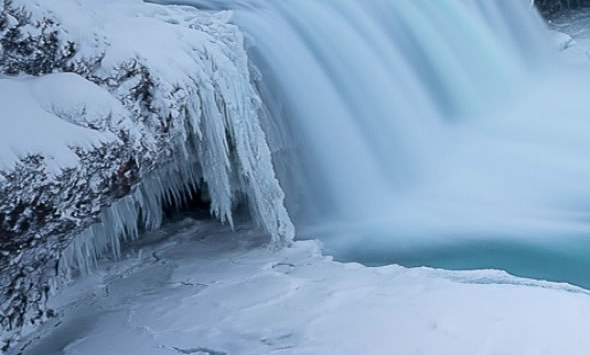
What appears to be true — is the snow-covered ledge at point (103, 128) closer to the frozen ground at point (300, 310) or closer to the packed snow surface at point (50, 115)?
the packed snow surface at point (50, 115)

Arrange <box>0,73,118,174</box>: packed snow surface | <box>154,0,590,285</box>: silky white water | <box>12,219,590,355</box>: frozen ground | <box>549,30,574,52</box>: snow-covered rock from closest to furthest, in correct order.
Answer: <box>0,73,118,174</box>: packed snow surface
<box>12,219,590,355</box>: frozen ground
<box>154,0,590,285</box>: silky white water
<box>549,30,574,52</box>: snow-covered rock

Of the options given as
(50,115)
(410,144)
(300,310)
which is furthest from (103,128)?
(410,144)

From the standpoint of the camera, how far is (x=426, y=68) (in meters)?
5.32

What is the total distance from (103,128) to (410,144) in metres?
2.56

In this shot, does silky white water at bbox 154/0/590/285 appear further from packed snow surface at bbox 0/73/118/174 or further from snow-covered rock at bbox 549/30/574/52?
snow-covered rock at bbox 549/30/574/52

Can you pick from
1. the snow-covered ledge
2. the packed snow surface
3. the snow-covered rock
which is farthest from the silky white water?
the snow-covered rock

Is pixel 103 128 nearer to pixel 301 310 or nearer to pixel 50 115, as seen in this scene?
pixel 50 115

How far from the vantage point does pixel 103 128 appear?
8.62ft

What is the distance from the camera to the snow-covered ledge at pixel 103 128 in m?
2.42

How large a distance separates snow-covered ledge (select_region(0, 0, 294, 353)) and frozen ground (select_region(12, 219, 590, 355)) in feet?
0.63

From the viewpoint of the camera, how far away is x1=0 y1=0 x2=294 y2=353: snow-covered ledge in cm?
242

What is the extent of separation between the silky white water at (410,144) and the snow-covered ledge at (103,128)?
47 cm

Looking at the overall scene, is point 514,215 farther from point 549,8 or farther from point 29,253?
point 549,8

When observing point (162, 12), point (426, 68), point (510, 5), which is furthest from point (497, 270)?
point (510, 5)
